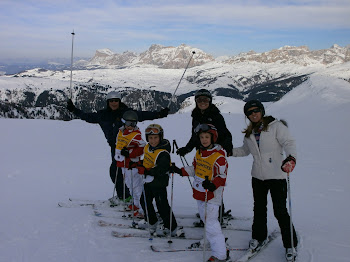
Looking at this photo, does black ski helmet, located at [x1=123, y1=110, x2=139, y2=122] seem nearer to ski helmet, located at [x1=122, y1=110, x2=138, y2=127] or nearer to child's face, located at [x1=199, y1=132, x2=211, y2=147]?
ski helmet, located at [x1=122, y1=110, x2=138, y2=127]

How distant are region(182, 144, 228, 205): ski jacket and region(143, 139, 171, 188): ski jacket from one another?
0.68m

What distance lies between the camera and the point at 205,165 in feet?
15.7

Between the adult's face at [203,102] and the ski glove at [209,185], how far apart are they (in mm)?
1593

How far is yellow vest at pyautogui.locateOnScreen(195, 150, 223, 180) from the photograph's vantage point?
468 centimetres

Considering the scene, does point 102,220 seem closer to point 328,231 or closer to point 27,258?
point 27,258

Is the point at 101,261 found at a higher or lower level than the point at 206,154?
lower

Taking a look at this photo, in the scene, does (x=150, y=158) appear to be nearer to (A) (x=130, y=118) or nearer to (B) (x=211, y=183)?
(A) (x=130, y=118)

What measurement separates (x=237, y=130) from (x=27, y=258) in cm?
1913

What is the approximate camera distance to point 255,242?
5.16 meters

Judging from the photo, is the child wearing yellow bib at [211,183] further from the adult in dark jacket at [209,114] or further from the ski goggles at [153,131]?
the ski goggles at [153,131]

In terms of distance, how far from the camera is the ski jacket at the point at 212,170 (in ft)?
15.2

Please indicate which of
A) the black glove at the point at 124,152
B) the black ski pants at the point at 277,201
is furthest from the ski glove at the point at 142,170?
the black ski pants at the point at 277,201

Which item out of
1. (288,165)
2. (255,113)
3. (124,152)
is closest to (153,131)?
(124,152)

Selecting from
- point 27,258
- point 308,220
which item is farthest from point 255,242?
point 27,258
